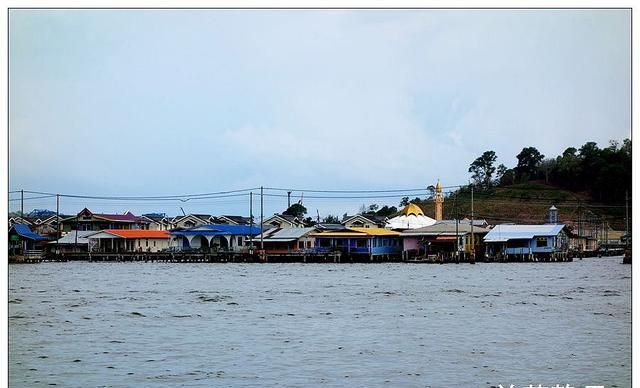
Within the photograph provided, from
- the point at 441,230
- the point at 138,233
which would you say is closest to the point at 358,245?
the point at 441,230

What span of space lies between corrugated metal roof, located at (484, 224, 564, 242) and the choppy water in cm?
1031

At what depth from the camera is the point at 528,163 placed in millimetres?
37469

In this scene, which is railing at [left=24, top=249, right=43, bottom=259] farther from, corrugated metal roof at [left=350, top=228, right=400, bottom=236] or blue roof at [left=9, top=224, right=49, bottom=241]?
corrugated metal roof at [left=350, top=228, right=400, bottom=236]

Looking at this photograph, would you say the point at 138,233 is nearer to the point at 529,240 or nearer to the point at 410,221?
the point at 410,221

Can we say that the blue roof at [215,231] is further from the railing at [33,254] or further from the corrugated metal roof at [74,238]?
the railing at [33,254]

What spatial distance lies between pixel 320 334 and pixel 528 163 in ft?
99.9

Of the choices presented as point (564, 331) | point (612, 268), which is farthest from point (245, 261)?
point (564, 331)

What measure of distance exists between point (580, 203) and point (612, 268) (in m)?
11.3

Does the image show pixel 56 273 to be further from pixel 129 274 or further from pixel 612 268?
pixel 612 268

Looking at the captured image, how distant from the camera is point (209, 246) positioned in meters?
29.5

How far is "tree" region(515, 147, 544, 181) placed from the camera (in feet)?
121

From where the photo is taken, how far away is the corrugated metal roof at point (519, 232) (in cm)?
2611

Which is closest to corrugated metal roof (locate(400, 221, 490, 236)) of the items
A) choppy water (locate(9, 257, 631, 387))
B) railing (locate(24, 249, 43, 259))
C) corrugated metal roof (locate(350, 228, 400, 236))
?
corrugated metal roof (locate(350, 228, 400, 236))

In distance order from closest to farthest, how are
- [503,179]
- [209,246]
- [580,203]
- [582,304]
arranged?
[582,304] → [209,246] → [580,203] → [503,179]
